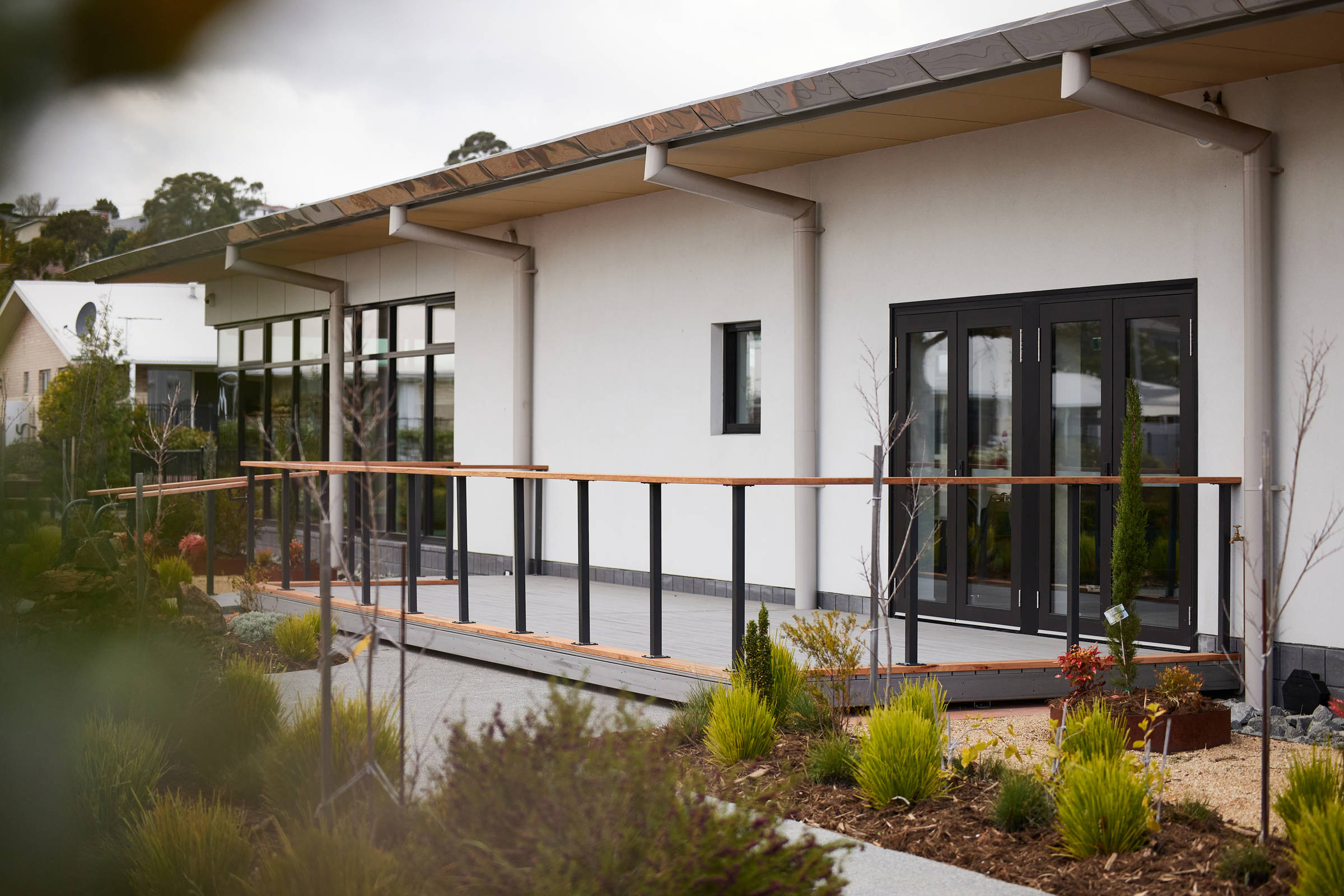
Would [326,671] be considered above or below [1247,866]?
above

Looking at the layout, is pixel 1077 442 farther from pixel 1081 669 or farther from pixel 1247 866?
pixel 1247 866

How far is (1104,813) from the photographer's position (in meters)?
3.31

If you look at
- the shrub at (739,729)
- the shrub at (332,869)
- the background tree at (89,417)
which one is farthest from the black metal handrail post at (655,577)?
the background tree at (89,417)

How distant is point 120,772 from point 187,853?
48 centimetres

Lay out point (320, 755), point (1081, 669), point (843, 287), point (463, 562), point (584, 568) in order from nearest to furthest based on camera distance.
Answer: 1. point (320, 755)
2. point (1081, 669)
3. point (584, 568)
4. point (463, 562)
5. point (843, 287)

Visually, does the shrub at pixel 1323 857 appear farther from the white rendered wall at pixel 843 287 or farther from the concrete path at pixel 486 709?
the white rendered wall at pixel 843 287

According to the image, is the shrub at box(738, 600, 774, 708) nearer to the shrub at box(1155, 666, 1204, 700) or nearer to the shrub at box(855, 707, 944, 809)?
the shrub at box(855, 707, 944, 809)

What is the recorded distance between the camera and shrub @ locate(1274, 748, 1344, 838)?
3.25 metres

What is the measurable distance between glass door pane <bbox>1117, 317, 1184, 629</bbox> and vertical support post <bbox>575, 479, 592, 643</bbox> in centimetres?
318

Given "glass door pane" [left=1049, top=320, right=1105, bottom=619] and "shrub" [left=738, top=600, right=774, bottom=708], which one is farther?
"glass door pane" [left=1049, top=320, right=1105, bottom=619]

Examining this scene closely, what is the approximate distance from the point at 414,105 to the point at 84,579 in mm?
2231

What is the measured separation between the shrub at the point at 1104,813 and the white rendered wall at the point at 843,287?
3.33 meters

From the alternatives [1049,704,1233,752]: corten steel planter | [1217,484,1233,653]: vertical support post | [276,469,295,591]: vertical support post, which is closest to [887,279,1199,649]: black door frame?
[1217,484,1233,653]: vertical support post

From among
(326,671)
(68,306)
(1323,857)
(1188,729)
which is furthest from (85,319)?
(1188,729)
